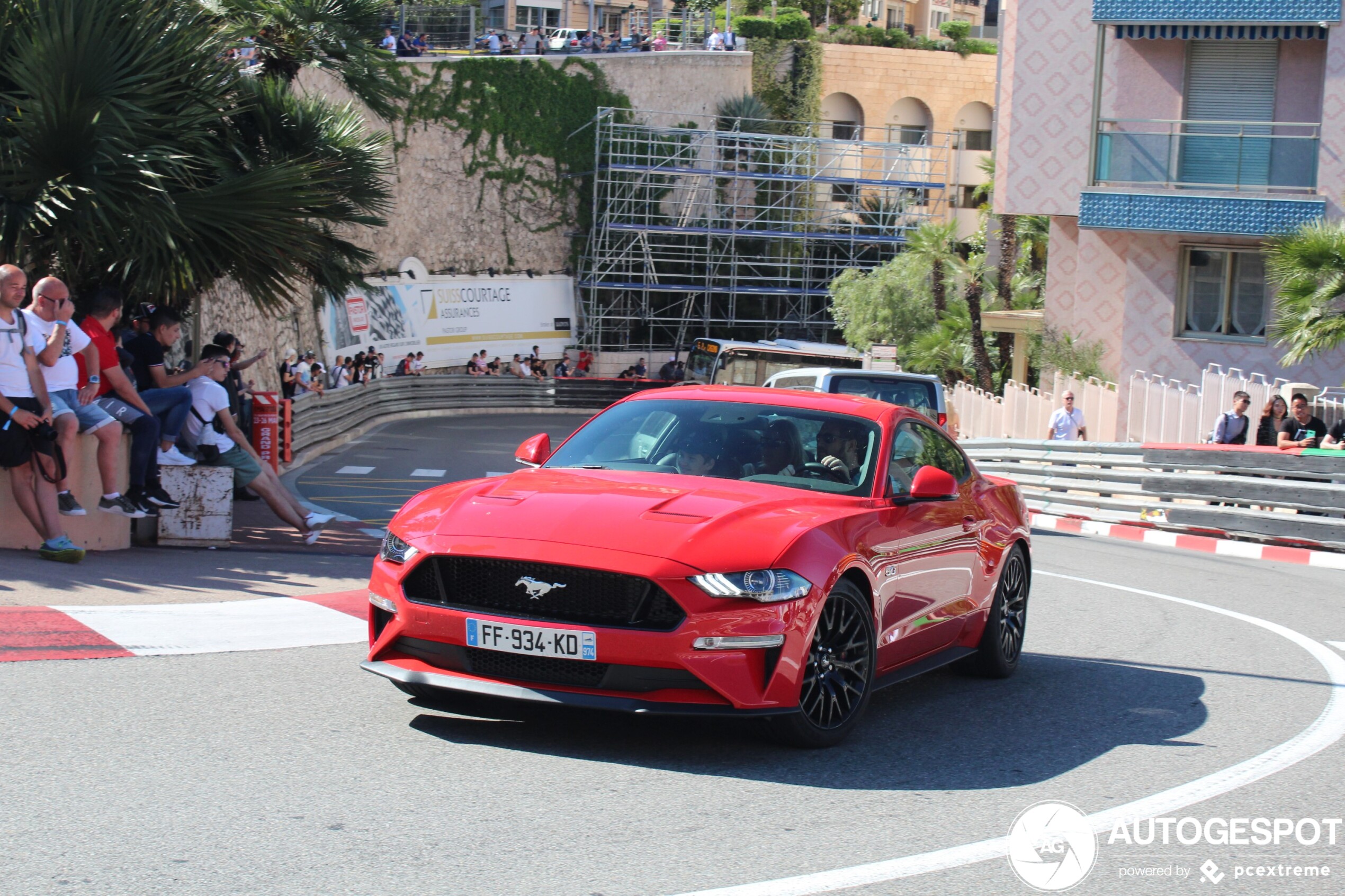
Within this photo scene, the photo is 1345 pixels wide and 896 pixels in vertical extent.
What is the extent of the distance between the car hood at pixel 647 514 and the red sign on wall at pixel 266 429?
442 inches

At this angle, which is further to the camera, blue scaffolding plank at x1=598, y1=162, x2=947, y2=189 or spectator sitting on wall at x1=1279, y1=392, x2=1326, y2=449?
blue scaffolding plank at x1=598, y1=162, x2=947, y2=189

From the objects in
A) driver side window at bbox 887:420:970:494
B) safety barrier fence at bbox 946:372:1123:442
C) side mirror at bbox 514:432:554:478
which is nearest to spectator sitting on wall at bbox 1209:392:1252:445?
safety barrier fence at bbox 946:372:1123:442

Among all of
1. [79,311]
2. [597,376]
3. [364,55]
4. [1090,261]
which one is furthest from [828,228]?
[79,311]

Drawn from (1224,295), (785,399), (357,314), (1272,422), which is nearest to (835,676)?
(785,399)

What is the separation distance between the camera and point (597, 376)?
2028 inches

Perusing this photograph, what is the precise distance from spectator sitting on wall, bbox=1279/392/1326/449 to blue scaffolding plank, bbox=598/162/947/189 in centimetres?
3404

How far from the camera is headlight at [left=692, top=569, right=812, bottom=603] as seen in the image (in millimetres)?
5438

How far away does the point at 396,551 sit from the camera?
6008mm

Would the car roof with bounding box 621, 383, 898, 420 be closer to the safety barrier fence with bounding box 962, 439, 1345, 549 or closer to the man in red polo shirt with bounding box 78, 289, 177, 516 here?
the man in red polo shirt with bounding box 78, 289, 177, 516

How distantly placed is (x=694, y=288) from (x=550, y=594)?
47.5 metres

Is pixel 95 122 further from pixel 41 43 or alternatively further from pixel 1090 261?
pixel 1090 261

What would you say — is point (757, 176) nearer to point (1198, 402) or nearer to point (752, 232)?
point (752, 232)

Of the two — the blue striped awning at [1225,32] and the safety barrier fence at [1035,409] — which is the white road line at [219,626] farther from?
the blue striped awning at [1225,32]

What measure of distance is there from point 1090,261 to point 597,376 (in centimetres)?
2584
